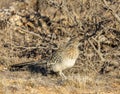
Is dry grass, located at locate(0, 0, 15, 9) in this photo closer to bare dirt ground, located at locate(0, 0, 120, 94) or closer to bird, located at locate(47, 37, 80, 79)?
bare dirt ground, located at locate(0, 0, 120, 94)

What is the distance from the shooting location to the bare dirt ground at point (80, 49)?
27.6 feet

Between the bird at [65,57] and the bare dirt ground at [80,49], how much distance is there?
0.69ft

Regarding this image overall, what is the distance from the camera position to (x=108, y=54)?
32.3 ft

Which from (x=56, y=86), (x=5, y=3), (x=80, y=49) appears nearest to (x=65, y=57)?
(x=56, y=86)

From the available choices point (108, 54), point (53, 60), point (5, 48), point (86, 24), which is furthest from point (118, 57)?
point (5, 48)

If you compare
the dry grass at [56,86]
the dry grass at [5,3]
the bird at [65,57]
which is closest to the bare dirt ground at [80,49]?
the dry grass at [56,86]

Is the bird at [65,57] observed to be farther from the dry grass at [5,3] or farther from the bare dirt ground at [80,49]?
the dry grass at [5,3]

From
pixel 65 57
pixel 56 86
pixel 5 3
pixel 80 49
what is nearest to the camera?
pixel 56 86

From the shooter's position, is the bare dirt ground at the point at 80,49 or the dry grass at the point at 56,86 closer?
the dry grass at the point at 56,86

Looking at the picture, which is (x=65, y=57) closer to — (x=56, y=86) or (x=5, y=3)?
(x=56, y=86)

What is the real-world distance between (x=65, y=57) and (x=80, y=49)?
1318mm

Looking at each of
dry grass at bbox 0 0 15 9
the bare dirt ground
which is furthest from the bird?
dry grass at bbox 0 0 15 9

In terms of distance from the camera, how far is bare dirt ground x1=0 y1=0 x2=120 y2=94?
841 centimetres

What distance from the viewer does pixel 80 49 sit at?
33.3 ft
